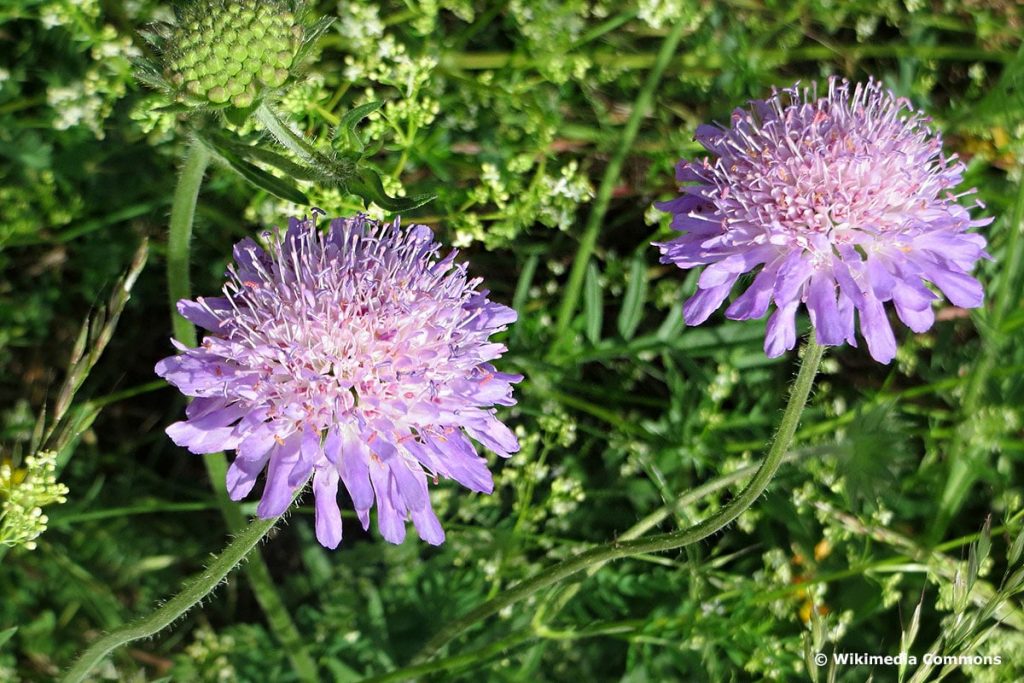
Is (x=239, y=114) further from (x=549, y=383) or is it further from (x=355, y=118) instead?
(x=549, y=383)

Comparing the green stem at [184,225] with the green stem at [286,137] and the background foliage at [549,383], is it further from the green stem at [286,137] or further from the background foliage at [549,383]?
the background foliage at [549,383]

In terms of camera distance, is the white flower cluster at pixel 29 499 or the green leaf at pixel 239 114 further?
the white flower cluster at pixel 29 499

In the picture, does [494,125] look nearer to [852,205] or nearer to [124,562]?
[852,205]

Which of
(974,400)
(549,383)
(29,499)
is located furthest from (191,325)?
(974,400)

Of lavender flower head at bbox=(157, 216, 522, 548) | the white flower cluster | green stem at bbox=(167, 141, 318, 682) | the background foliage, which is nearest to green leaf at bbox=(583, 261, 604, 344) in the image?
the background foliage

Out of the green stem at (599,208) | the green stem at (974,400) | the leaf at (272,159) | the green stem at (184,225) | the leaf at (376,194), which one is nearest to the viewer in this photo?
the leaf at (376,194)

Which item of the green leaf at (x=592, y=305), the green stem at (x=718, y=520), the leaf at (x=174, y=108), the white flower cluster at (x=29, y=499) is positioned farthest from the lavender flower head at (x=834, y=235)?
the white flower cluster at (x=29, y=499)

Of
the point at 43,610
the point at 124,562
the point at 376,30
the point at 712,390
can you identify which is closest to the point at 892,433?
the point at 712,390
